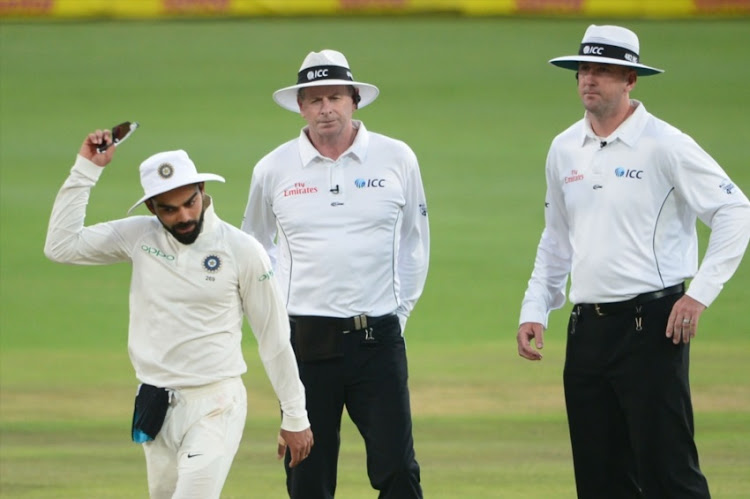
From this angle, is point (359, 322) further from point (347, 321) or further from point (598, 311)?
point (598, 311)

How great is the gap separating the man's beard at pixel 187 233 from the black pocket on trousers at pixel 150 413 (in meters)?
0.50

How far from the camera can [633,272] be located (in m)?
5.28

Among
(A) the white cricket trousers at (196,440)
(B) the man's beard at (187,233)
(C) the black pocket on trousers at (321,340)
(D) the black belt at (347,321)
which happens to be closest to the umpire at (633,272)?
(D) the black belt at (347,321)

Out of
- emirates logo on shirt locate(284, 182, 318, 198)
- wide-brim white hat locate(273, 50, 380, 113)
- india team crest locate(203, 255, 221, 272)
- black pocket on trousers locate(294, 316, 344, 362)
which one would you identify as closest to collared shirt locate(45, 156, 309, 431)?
india team crest locate(203, 255, 221, 272)

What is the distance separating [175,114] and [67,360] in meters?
6.27

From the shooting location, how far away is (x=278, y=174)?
5.77 m

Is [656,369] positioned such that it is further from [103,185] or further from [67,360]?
[103,185]

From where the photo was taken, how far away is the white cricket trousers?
4.74 metres

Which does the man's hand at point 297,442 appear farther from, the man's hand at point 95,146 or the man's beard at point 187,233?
the man's hand at point 95,146

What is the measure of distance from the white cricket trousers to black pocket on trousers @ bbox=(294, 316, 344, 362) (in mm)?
710

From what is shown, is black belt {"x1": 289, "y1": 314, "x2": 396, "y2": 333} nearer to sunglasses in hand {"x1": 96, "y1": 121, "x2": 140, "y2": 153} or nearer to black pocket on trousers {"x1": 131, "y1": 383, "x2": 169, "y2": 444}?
black pocket on trousers {"x1": 131, "y1": 383, "x2": 169, "y2": 444}

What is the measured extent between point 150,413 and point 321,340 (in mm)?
976

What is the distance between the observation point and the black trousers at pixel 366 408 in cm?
552

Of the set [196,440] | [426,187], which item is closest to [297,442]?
[196,440]
